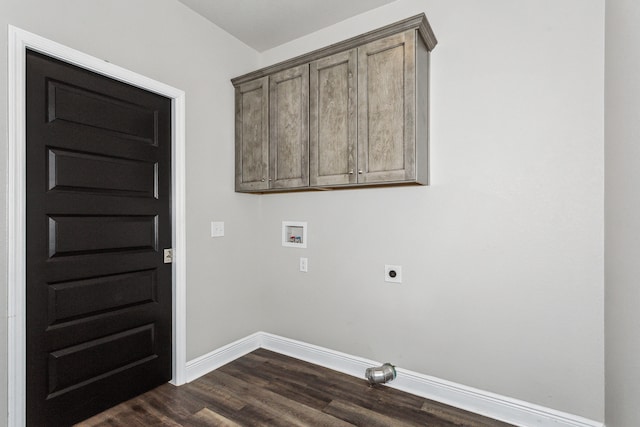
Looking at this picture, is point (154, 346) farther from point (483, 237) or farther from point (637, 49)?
point (637, 49)

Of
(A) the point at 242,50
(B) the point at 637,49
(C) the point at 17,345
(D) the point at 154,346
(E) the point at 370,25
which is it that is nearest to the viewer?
(B) the point at 637,49

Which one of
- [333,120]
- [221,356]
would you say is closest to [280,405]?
[221,356]

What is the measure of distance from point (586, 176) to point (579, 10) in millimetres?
905

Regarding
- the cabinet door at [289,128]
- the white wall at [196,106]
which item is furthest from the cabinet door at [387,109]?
the white wall at [196,106]

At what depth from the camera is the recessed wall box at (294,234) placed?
2.79m

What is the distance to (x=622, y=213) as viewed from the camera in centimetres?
135

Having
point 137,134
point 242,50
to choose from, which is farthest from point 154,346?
point 242,50

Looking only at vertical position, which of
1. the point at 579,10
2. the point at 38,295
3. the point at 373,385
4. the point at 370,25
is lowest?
the point at 373,385

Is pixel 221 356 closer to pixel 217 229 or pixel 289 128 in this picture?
pixel 217 229

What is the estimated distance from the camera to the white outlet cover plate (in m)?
2.34

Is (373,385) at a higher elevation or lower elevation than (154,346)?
lower

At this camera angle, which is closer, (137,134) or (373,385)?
(137,134)

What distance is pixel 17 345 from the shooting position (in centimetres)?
164

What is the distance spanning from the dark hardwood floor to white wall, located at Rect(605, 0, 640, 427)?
799 mm
